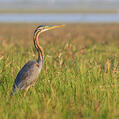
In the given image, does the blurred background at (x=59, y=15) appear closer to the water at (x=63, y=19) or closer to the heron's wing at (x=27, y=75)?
the water at (x=63, y=19)

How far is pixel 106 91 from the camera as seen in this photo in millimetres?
4352

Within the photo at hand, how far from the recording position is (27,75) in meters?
4.87

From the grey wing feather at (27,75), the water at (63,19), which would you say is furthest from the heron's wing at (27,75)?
the water at (63,19)

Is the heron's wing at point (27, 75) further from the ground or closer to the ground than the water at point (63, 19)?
further from the ground

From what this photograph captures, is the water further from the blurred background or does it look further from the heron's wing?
the heron's wing

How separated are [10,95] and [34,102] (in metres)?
0.71

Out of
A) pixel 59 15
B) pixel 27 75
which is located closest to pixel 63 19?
pixel 59 15

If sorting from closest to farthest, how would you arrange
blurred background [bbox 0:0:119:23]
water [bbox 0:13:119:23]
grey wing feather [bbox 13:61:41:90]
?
grey wing feather [bbox 13:61:41:90], water [bbox 0:13:119:23], blurred background [bbox 0:0:119:23]

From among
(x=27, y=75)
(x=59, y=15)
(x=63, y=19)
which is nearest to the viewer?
(x=27, y=75)

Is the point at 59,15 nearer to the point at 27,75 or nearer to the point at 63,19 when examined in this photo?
the point at 63,19

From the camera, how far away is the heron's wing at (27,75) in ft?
15.8

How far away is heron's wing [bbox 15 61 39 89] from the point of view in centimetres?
482

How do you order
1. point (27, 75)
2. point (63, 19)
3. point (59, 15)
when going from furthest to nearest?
1. point (59, 15)
2. point (63, 19)
3. point (27, 75)

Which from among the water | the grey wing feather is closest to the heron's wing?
the grey wing feather
